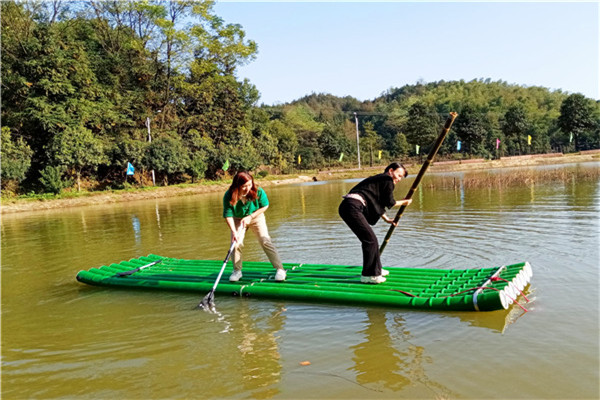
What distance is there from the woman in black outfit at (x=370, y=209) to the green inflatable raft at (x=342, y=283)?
252 mm

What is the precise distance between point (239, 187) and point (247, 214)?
490 mm

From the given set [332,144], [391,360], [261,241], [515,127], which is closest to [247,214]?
[261,241]

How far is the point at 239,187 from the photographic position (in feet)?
22.5

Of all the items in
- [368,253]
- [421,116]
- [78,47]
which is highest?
[78,47]

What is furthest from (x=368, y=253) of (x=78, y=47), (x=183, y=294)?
(x=78, y=47)

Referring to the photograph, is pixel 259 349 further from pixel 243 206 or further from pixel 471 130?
pixel 471 130

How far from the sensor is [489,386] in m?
3.94

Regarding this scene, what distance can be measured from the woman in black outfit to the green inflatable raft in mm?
252

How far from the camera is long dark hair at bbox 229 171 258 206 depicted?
22.3ft

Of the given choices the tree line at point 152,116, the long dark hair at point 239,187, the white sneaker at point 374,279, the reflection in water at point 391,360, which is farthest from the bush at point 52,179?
the reflection in water at point 391,360

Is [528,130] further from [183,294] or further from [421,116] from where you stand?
[183,294]

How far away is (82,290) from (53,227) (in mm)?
11566

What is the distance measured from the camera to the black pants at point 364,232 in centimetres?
639

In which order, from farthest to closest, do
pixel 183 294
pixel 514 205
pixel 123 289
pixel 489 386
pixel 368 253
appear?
pixel 514 205, pixel 123 289, pixel 183 294, pixel 368 253, pixel 489 386
